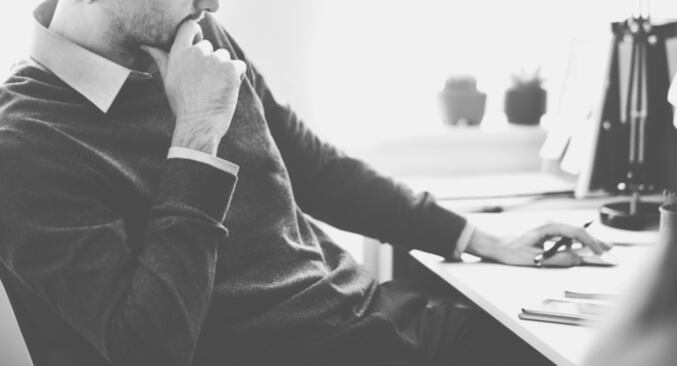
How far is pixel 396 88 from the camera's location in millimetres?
2186

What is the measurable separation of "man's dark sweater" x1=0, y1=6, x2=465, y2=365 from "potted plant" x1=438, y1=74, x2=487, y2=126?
75 centimetres

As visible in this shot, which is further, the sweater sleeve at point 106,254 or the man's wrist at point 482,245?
the man's wrist at point 482,245

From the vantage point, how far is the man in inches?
40.3

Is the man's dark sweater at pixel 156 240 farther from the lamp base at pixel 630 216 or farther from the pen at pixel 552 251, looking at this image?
the lamp base at pixel 630 216

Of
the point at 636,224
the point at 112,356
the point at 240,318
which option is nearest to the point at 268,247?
the point at 240,318

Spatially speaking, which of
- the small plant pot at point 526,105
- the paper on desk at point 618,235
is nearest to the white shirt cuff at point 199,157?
the paper on desk at point 618,235

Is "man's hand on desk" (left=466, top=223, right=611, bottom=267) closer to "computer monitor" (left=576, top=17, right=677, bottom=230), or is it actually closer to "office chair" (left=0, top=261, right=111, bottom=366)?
"computer monitor" (left=576, top=17, right=677, bottom=230)

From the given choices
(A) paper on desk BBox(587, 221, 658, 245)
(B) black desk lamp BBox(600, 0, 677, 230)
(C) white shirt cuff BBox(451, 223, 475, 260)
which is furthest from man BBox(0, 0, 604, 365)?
(B) black desk lamp BBox(600, 0, 677, 230)

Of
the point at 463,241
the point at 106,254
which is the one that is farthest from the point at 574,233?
the point at 106,254

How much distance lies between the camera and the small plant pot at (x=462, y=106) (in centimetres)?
212

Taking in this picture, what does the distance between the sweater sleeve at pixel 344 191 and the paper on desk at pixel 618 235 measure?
0.30 meters

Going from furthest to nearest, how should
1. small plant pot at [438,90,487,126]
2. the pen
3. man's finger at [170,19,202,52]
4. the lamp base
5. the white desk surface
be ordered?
small plant pot at [438,90,487,126], the lamp base, the pen, man's finger at [170,19,202,52], the white desk surface

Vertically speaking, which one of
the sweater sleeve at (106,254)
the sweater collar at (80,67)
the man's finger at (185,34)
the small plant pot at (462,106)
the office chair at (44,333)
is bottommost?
the office chair at (44,333)

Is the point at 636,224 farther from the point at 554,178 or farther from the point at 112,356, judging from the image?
the point at 112,356
